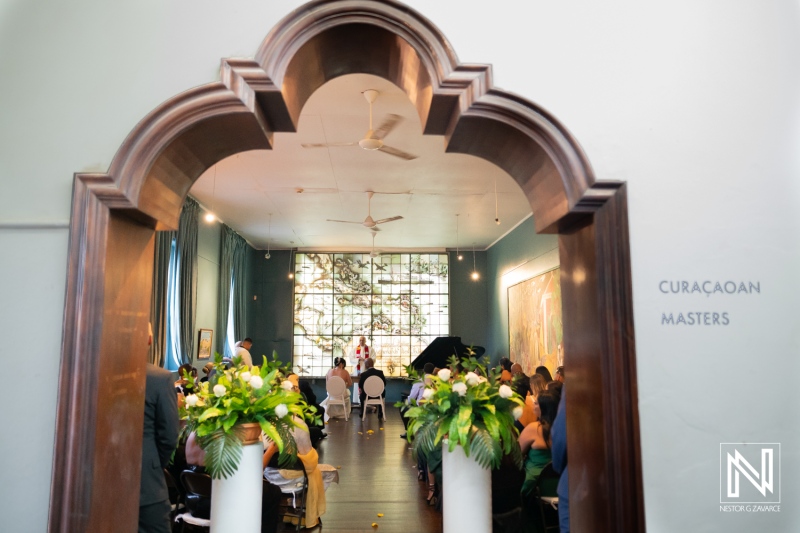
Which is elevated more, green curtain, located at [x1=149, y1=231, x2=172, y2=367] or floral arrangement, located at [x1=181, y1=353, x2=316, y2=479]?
green curtain, located at [x1=149, y1=231, x2=172, y2=367]

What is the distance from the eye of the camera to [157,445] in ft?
10.3

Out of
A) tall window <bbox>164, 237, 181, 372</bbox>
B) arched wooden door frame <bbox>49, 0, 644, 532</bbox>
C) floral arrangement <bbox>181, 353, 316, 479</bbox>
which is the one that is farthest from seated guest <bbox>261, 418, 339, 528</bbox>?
tall window <bbox>164, 237, 181, 372</bbox>

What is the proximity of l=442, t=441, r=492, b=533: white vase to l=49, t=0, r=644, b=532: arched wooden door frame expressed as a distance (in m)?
0.67

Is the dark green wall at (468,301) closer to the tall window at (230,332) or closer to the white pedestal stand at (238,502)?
the tall window at (230,332)

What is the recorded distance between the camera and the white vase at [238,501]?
2.86m

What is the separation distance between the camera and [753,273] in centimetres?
219

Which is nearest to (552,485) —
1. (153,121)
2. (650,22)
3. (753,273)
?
(753,273)

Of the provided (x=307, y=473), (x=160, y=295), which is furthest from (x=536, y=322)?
(x=307, y=473)

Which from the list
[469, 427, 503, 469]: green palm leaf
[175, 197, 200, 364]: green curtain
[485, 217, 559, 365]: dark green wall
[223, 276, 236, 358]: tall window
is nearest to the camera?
[469, 427, 503, 469]: green palm leaf

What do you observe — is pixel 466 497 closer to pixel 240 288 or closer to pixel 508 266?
pixel 508 266

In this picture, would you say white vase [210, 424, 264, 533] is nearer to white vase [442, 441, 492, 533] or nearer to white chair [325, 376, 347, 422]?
white vase [442, 441, 492, 533]

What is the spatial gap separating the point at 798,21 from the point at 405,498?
5289 mm

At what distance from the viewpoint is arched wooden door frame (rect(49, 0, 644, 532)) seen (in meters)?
2.06

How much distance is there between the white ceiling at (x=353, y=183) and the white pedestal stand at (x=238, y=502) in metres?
3.27
